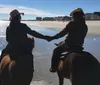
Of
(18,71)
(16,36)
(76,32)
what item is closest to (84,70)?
(18,71)

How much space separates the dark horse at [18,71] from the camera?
8.03 metres

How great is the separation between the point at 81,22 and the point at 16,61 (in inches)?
105

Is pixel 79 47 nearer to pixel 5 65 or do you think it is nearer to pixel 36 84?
pixel 5 65

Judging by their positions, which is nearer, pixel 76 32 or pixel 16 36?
pixel 16 36

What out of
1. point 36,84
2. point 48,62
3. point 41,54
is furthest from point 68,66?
point 41,54

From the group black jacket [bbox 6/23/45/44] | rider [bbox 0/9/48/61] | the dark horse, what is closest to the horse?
the dark horse

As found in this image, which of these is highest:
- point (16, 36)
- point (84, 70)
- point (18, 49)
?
point (16, 36)

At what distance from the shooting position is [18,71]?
800 cm

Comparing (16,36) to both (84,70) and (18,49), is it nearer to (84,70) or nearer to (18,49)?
(18,49)

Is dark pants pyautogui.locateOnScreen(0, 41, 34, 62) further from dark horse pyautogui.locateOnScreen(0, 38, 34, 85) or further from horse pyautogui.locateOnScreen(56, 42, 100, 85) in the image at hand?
horse pyautogui.locateOnScreen(56, 42, 100, 85)

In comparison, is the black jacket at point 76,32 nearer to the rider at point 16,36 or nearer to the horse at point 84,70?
the horse at point 84,70

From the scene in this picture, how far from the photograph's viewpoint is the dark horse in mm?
8031

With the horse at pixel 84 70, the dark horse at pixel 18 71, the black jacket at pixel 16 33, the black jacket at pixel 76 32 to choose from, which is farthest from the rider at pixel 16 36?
the black jacket at pixel 76 32

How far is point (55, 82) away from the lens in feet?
41.3
